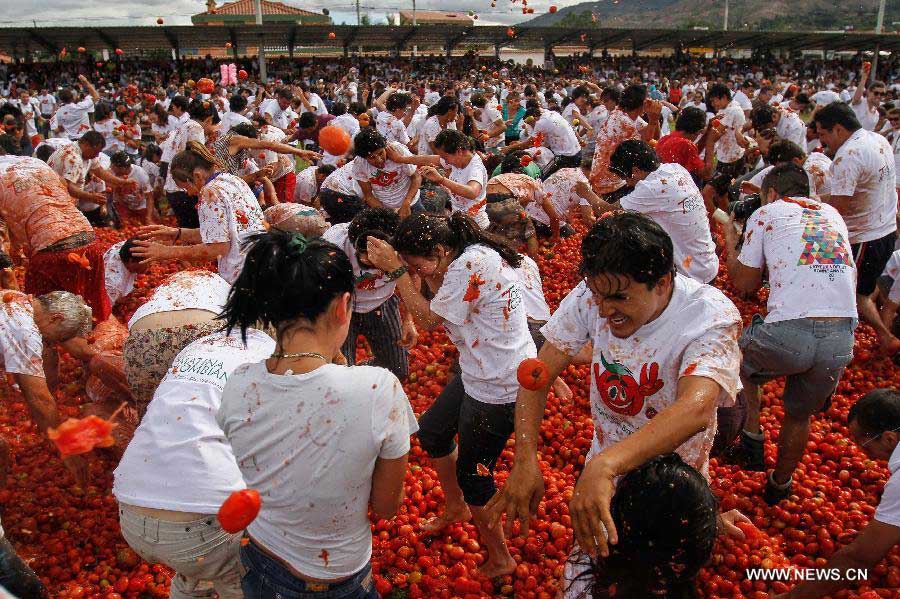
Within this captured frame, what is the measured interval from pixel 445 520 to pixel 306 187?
598cm

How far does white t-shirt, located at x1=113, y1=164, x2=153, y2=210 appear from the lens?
8.47m

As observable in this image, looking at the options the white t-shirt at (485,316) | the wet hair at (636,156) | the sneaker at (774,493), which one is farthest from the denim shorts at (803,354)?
the wet hair at (636,156)

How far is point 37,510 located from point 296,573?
108 inches

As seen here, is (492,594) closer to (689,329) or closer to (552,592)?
(552,592)

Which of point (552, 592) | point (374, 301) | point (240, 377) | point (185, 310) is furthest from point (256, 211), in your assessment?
point (552, 592)

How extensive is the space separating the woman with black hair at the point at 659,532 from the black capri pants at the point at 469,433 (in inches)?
46.8

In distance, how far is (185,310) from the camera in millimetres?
2959

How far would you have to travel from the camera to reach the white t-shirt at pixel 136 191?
8469 mm

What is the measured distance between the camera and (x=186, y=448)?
229 centimetres

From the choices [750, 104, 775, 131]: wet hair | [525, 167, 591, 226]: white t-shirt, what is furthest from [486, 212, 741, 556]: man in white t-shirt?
[750, 104, 775, 131]: wet hair

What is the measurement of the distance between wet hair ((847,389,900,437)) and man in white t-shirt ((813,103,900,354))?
103 inches

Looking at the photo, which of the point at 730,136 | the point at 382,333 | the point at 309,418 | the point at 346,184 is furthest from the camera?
the point at 730,136

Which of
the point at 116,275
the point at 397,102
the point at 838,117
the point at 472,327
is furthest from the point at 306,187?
the point at 838,117

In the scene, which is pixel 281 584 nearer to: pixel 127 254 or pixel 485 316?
pixel 485 316
